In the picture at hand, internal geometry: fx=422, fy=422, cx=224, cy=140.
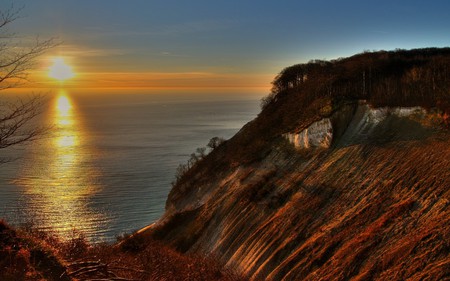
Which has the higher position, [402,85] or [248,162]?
[402,85]

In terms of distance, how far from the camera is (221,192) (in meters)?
31.2

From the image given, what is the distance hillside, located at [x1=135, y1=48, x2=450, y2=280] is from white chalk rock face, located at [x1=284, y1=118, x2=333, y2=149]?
8 centimetres

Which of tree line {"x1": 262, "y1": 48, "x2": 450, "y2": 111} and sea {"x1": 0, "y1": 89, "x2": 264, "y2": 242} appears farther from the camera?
sea {"x1": 0, "y1": 89, "x2": 264, "y2": 242}

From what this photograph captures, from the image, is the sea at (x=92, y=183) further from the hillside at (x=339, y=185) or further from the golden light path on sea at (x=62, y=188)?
the hillside at (x=339, y=185)

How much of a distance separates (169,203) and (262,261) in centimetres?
1780

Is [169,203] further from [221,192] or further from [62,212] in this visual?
[62,212]

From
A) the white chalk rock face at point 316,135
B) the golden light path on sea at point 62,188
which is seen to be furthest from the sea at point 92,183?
the white chalk rock face at point 316,135

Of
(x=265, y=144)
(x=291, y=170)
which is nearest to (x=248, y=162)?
(x=265, y=144)

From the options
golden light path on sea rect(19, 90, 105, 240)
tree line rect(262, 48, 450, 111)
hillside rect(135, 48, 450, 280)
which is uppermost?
tree line rect(262, 48, 450, 111)

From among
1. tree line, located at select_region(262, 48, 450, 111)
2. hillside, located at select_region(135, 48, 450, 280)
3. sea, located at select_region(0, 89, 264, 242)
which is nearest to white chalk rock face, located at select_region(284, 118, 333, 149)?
hillside, located at select_region(135, 48, 450, 280)

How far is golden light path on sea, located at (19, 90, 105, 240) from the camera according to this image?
1816 inches

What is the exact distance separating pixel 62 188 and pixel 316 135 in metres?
43.9

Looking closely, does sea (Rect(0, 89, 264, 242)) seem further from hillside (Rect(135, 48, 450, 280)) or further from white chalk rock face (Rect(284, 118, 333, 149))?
white chalk rock face (Rect(284, 118, 333, 149))

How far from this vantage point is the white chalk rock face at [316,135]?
88.6 ft
